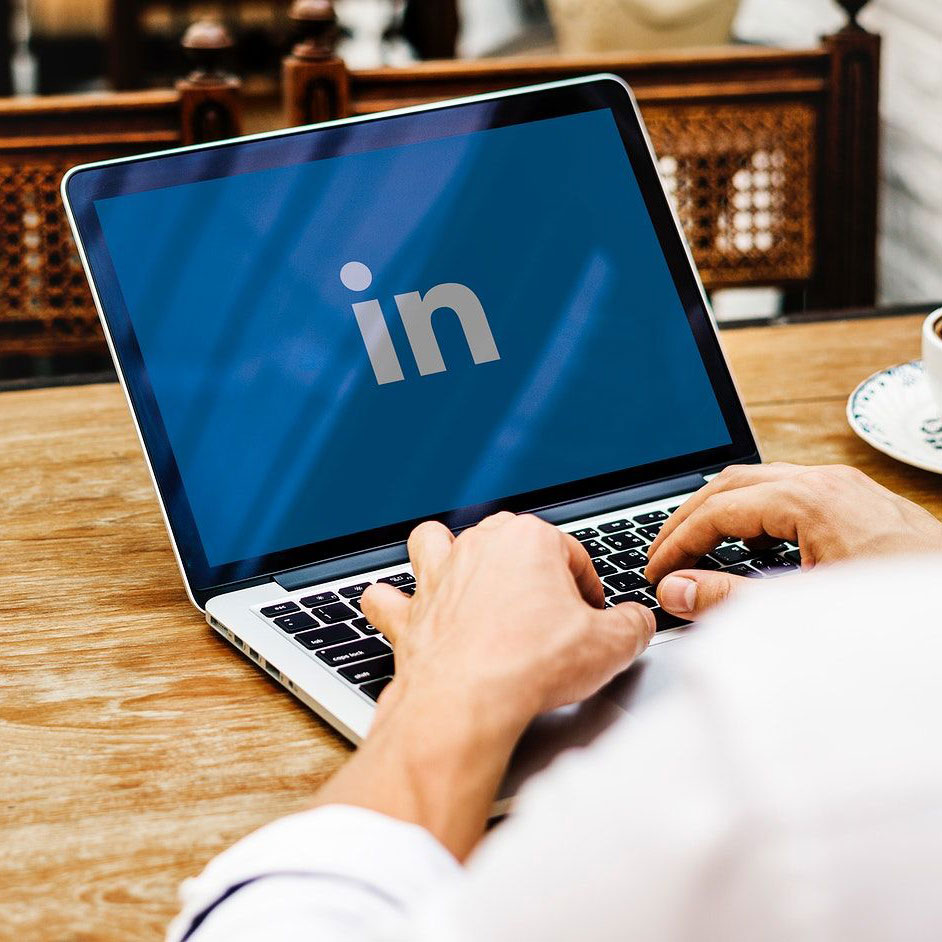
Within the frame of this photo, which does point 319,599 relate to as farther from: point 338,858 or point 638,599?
point 338,858

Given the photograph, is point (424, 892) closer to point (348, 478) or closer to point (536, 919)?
point (536, 919)

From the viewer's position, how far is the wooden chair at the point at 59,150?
1447mm

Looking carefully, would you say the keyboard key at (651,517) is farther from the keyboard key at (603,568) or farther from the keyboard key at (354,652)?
the keyboard key at (354,652)

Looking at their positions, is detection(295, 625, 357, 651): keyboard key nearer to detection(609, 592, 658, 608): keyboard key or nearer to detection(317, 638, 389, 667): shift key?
detection(317, 638, 389, 667): shift key

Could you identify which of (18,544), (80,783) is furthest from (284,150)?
(80,783)

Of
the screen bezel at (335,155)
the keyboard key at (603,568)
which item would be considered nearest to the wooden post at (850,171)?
the screen bezel at (335,155)

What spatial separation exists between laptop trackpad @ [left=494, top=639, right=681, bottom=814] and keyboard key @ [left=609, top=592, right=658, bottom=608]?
0.17ft

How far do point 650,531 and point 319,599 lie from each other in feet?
0.67

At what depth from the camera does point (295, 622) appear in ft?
2.15

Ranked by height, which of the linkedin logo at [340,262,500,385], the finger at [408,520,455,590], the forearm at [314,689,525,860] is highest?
the linkedin logo at [340,262,500,385]

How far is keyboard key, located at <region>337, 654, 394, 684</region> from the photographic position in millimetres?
592

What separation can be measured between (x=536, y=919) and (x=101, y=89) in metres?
3.87

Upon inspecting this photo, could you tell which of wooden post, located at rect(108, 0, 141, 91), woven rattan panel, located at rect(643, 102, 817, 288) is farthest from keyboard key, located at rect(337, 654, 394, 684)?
wooden post, located at rect(108, 0, 141, 91)

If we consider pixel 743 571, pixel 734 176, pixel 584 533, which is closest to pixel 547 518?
pixel 584 533
